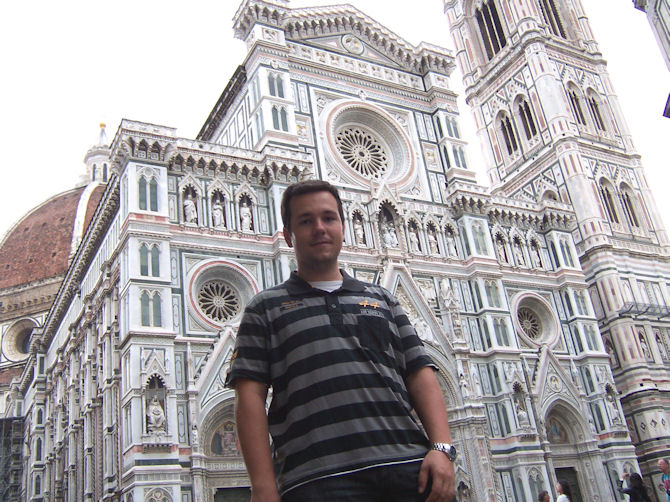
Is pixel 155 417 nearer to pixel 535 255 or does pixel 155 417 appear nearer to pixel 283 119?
pixel 283 119

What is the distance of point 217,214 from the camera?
22.6m

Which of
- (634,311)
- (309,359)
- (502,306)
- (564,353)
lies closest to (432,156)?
(502,306)

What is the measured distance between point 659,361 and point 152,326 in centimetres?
2321

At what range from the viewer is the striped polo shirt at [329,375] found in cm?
341

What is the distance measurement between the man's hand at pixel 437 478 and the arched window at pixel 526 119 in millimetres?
35982

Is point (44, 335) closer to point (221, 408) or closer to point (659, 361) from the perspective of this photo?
point (221, 408)

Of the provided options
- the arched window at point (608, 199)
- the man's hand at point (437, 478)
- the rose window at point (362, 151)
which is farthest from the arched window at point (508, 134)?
the man's hand at point (437, 478)

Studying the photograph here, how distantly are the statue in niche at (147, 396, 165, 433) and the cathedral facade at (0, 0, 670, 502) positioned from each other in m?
0.06

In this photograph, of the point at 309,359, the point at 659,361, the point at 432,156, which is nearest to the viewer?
the point at 309,359

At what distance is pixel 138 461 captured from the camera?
17.7 m

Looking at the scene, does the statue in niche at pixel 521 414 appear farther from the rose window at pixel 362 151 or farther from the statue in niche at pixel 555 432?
the rose window at pixel 362 151

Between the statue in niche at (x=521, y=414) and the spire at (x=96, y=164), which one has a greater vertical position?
the spire at (x=96, y=164)

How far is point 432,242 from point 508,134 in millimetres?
15197

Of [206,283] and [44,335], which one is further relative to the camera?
[44,335]
